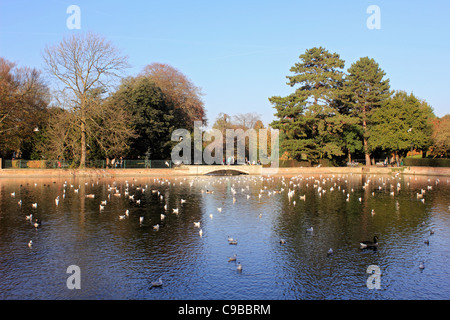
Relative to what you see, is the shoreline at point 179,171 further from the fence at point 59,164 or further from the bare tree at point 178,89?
the bare tree at point 178,89

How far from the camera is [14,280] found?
10258 millimetres

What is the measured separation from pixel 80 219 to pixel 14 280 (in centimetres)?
882

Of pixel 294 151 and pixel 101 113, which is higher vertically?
pixel 101 113

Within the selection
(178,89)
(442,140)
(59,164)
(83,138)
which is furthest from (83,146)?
(442,140)

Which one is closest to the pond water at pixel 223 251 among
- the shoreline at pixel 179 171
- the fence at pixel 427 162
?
the shoreline at pixel 179 171

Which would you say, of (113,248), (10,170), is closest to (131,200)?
(113,248)

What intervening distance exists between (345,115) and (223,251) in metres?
55.2

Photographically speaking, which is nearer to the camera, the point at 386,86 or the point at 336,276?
the point at 336,276

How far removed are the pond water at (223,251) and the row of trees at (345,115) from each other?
123ft

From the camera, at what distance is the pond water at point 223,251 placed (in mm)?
9859

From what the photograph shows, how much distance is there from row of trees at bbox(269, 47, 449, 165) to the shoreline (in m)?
3.41

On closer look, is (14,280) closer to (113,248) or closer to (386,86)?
(113,248)
